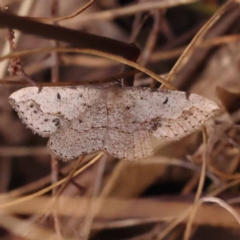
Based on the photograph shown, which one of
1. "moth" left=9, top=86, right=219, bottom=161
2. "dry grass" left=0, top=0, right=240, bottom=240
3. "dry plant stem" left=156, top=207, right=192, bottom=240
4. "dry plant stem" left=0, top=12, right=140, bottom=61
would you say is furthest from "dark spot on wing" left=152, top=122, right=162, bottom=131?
"dry plant stem" left=156, top=207, right=192, bottom=240

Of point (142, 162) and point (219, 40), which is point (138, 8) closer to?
point (219, 40)

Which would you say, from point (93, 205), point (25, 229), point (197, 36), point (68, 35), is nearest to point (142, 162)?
point (93, 205)

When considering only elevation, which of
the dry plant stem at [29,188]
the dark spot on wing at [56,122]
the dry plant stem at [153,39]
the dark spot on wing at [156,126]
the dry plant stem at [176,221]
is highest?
the dry plant stem at [153,39]

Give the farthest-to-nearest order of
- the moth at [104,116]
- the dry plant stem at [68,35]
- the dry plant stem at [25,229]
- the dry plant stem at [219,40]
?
the dry plant stem at [219,40] → the dry plant stem at [25,229] → the moth at [104,116] → the dry plant stem at [68,35]

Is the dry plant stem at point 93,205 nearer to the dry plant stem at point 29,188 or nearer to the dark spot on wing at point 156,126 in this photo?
the dry plant stem at point 29,188

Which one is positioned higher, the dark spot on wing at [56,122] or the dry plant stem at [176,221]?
the dark spot on wing at [56,122]

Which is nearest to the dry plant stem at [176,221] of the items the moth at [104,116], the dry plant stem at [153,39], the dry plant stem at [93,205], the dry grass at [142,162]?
the dry grass at [142,162]

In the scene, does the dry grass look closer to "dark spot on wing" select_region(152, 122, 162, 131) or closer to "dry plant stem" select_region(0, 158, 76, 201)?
"dry plant stem" select_region(0, 158, 76, 201)
